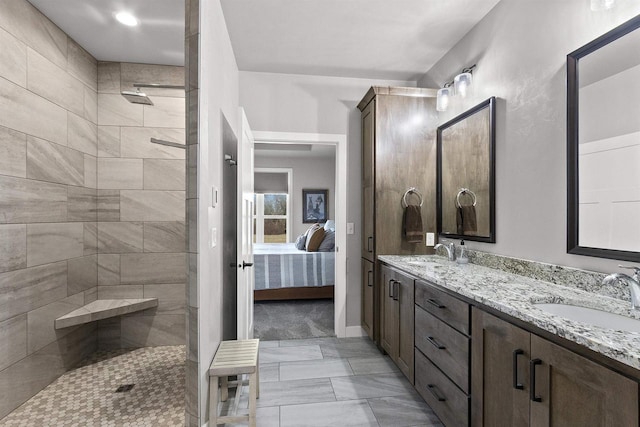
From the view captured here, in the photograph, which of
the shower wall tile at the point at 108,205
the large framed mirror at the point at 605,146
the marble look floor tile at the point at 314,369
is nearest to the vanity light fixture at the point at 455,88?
the large framed mirror at the point at 605,146

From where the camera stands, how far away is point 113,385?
220 centimetres

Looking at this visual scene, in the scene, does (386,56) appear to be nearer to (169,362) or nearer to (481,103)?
(481,103)

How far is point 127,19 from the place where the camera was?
208 centimetres

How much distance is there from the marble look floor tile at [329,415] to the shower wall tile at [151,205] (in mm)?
1704

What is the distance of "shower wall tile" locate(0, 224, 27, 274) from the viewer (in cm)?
179

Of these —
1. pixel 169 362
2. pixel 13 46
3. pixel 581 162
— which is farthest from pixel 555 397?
pixel 13 46

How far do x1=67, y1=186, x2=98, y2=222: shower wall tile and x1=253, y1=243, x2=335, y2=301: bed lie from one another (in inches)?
83.7

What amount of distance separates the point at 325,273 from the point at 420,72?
2675 millimetres


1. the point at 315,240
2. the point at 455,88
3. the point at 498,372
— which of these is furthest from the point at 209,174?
the point at 315,240

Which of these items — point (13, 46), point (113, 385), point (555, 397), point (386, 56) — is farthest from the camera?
point (386, 56)

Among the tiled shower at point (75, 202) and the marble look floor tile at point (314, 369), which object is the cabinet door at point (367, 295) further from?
the tiled shower at point (75, 202)

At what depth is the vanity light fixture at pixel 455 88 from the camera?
8.00 feet

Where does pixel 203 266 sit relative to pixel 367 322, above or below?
above

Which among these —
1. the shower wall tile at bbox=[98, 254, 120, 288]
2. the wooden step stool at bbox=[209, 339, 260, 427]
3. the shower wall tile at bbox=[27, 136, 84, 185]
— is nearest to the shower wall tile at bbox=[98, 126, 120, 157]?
the shower wall tile at bbox=[27, 136, 84, 185]
